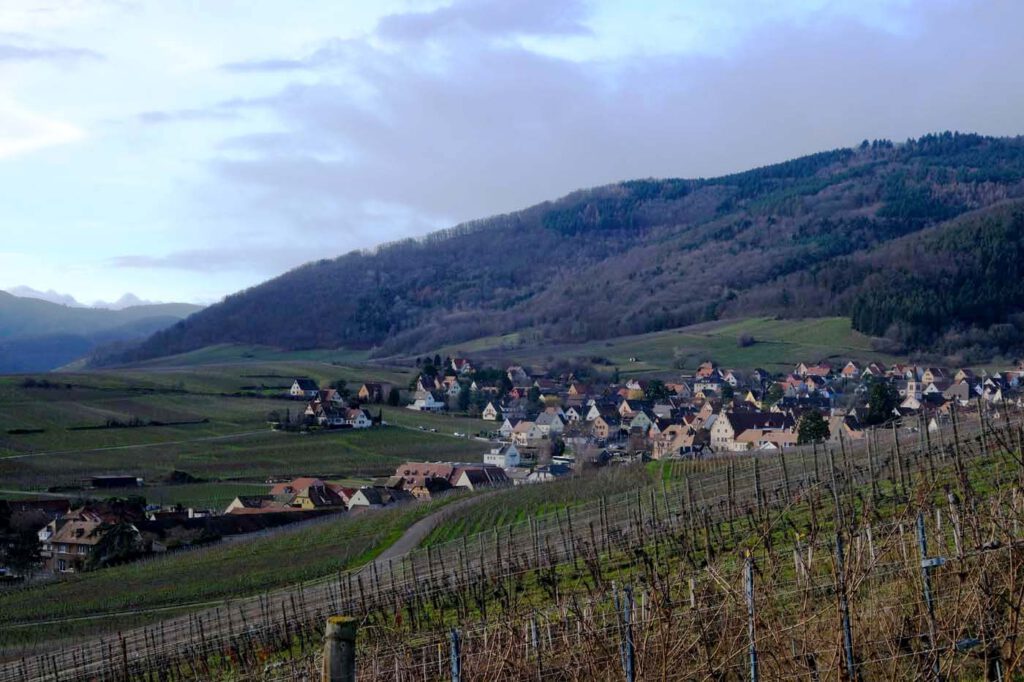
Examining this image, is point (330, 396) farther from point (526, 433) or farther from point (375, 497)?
point (375, 497)

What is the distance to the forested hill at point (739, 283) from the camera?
319ft

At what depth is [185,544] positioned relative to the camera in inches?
1324

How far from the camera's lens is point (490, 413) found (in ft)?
246

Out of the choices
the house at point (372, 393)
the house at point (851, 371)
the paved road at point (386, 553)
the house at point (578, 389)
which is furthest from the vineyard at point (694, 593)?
the house at point (851, 371)

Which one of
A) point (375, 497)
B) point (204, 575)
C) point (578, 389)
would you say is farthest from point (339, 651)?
point (578, 389)

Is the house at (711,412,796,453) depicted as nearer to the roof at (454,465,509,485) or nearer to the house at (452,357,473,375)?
the roof at (454,465,509,485)

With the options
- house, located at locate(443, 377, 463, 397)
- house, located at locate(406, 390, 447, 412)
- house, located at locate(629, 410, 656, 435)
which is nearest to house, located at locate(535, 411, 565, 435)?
house, located at locate(629, 410, 656, 435)

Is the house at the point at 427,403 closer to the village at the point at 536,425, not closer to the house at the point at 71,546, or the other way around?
the village at the point at 536,425

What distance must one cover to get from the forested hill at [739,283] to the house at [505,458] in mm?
47832

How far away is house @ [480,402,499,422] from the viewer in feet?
244

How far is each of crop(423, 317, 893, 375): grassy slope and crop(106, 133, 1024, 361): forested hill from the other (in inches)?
142

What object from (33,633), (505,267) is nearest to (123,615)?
(33,633)

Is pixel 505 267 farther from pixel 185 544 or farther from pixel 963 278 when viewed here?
pixel 185 544

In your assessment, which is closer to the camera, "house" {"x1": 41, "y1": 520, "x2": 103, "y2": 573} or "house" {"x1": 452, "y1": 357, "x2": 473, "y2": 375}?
"house" {"x1": 41, "y1": 520, "x2": 103, "y2": 573}
